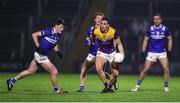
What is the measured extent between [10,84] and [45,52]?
1356mm

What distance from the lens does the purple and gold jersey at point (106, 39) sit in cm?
1549

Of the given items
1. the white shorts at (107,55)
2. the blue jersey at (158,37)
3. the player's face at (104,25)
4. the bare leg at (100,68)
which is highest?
the player's face at (104,25)

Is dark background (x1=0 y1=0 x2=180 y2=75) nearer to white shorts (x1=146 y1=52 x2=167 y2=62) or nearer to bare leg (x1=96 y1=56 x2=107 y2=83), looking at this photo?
white shorts (x1=146 y1=52 x2=167 y2=62)

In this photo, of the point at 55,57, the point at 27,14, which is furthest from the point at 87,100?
the point at 27,14

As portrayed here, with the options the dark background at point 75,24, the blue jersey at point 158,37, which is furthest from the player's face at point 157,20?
the dark background at point 75,24

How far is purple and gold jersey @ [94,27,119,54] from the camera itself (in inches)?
610

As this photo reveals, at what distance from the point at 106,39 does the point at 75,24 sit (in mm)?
18526

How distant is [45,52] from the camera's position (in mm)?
15258

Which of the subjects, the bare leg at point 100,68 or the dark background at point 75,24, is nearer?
the bare leg at point 100,68

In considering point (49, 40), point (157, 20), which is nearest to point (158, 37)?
point (157, 20)

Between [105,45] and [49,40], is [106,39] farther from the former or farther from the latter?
[49,40]

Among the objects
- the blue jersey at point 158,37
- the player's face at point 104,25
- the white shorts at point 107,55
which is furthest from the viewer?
the blue jersey at point 158,37

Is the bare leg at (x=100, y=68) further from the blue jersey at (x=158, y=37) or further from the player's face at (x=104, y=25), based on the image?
the blue jersey at (x=158, y=37)

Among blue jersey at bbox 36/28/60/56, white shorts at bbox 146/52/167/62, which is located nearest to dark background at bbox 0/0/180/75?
white shorts at bbox 146/52/167/62
